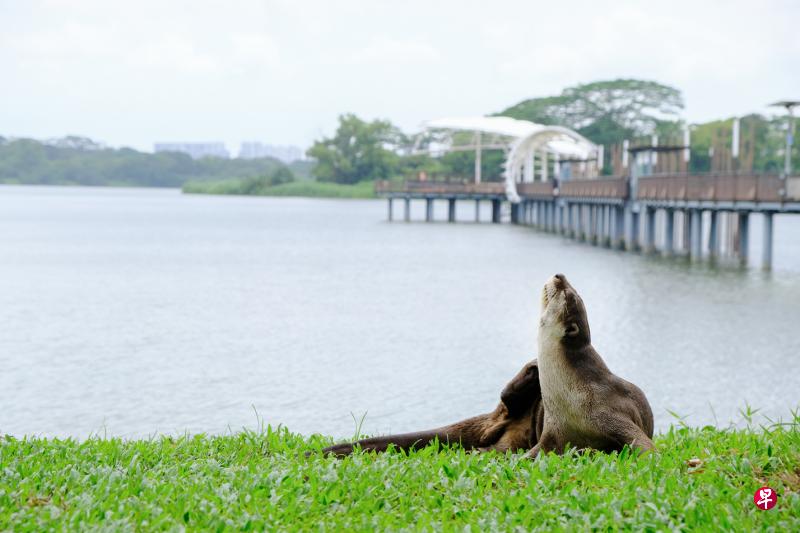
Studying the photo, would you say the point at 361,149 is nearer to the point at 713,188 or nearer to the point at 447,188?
the point at 447,188

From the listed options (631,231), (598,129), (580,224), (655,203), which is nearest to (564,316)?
(655,203)

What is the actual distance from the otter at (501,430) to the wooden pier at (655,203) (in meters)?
20.1

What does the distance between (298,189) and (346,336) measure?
10922 centimetres

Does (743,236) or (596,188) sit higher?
(596,188)

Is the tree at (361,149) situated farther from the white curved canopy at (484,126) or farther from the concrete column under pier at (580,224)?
the concrete column under pier at (580,224)

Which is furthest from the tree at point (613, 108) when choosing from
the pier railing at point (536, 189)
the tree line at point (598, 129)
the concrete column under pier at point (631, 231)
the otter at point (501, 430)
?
the otter at point (501, 430)

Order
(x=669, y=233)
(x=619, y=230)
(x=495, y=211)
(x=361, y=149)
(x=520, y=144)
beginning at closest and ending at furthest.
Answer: (x=669, y=233), (x=619, y=230), (x=520, y=144), (x=495, y=211), (x=361, y=149)

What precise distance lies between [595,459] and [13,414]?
9937 millimetres

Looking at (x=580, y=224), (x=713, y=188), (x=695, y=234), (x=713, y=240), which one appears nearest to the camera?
(x=713, y=188)

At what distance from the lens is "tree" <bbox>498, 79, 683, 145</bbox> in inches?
3147

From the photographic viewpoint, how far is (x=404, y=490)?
4.92m

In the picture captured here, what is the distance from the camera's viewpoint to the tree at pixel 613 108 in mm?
79938

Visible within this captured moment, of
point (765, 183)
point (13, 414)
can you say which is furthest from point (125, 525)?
point (765, 183)

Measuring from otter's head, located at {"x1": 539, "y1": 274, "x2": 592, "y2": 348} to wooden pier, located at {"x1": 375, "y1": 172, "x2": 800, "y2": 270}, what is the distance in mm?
20464
